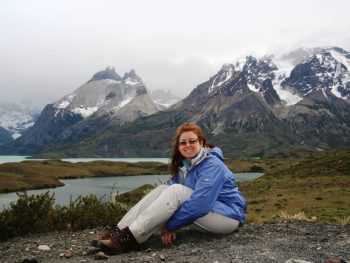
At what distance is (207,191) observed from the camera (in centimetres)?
991

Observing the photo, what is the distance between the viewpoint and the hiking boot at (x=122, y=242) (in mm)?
10106

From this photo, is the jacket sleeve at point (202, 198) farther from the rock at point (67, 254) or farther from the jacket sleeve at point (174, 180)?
the rock at point (67, 254)

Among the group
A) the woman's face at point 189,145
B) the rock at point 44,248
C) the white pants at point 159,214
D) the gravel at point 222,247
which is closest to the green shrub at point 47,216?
the gravel at point 222,247

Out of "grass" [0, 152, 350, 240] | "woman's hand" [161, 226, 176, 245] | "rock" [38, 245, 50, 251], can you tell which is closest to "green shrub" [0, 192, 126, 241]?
"grass" [0, 152, 350, 240]

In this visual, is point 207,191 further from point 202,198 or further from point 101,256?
point 101,256

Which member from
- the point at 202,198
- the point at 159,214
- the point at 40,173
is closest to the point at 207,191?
the point at 202,198

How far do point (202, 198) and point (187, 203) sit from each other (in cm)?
35

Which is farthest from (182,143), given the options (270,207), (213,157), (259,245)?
(270,207)

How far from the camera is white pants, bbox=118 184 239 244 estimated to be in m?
9.93

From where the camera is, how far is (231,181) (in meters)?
10.7

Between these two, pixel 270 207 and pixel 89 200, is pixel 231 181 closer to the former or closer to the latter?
pixel 89 200

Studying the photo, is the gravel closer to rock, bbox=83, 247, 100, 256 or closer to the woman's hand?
rock, bbox=83, 247, 100, 256

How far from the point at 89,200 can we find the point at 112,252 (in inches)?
225

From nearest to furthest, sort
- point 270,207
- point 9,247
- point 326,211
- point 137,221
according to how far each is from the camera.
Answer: point 137,221 < point 9,247 < point 326,211 < point 270,207
